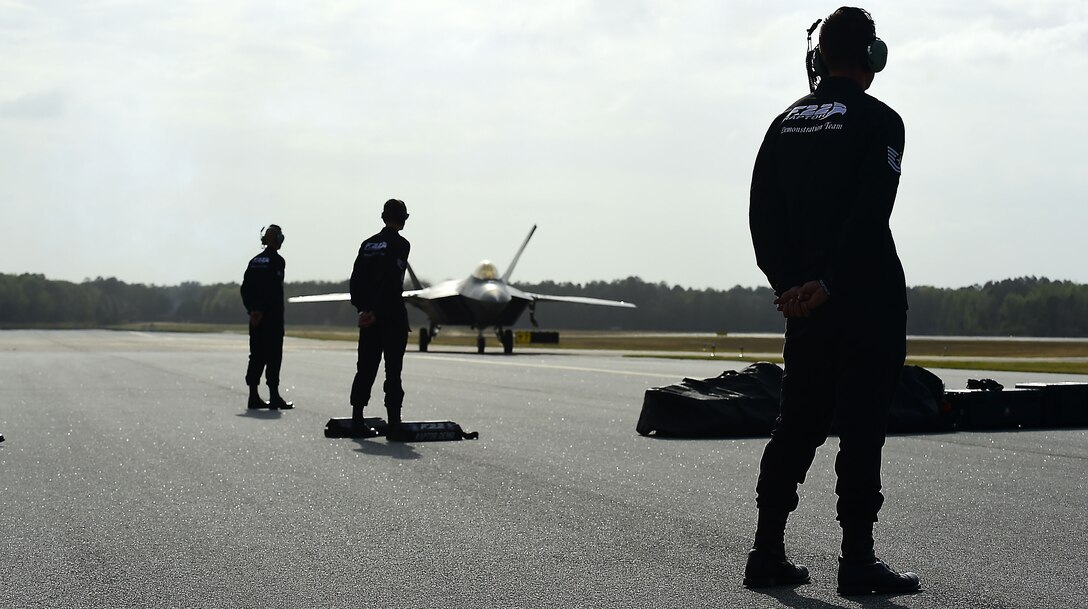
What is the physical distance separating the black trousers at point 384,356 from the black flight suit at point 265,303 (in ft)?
14.0

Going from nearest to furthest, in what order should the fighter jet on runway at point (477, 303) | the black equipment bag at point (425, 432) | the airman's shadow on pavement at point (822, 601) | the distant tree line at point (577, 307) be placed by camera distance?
1. the airman's shadow on pavement at point (822, 601)
2. the black equipment bag at point (425, 432)
3. the fighter jet on runway at point (477, 303)
4. the distant tree line at point (577, 307)

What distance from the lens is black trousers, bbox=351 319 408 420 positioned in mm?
10016

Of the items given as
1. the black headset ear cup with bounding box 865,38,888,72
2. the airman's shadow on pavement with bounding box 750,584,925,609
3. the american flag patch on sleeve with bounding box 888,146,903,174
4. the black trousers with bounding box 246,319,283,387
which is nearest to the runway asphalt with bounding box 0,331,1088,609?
the airman's shadow on pavement with bounding box 750,584,925,609

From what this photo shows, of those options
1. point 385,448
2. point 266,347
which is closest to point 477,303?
point 266,347

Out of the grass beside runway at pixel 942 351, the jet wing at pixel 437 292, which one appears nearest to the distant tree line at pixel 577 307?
the grass beside runway at pixel 942 351

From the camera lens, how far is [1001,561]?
482 centimetres

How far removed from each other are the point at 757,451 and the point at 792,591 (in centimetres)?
473

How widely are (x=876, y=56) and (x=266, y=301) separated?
11.2m

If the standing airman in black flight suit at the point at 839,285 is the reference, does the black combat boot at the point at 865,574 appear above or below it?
below

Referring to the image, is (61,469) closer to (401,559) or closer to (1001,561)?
(401,559)

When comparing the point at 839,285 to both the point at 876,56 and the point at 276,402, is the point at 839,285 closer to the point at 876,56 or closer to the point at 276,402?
the point at 876,56

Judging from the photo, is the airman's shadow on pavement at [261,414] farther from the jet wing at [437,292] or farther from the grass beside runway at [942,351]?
the jet wing at [437,292]

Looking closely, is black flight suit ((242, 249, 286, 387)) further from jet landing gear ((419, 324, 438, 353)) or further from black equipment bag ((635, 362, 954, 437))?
jet landing gear ((419, 324, 438, 353))

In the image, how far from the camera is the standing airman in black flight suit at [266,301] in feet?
47.4
